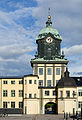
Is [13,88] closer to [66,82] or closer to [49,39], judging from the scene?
[66,82]

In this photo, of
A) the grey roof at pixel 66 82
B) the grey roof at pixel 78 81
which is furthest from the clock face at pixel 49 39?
the grey roof at pixel 78 81

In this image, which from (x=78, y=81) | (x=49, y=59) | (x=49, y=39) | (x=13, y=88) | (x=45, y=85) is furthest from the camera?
(x=49, y=39)

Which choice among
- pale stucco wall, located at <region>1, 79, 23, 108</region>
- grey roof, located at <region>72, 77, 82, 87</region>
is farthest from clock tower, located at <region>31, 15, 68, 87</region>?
pale stucco wall, located at <region>1, 79, 23, 108</region>

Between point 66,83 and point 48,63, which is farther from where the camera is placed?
point 48,63

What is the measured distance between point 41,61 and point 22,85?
31.9 feet

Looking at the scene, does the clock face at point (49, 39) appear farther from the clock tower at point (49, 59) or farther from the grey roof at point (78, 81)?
the grey roof at point (78, 81)

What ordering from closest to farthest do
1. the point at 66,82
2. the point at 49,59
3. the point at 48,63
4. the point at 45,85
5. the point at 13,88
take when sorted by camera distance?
the point at 66,82 < the point at 13,88 < the point at 45,85 < the point at 48,63 < the point at 49,59

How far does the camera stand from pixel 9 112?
74562 mm

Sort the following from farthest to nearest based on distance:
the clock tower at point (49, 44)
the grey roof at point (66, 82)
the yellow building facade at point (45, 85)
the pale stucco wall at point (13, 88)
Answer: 1. the clock tower at point (49, 44)
2. the pale stucco wall at point (13, 88)
3. the grey roof at point (66, 82)
4. the yellow building facade at point (45, 85)

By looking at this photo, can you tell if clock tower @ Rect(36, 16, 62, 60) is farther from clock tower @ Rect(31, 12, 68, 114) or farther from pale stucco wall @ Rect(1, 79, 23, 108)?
pale stucco wall @ Rect(1, 79, 23, 108)

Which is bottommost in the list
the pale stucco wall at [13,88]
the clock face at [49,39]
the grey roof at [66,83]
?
the pale stucco wall at [13,88]

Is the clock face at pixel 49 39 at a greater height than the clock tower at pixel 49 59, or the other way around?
the clock face at pixel 49 39

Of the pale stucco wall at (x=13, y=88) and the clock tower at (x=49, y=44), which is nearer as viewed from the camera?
the pale stucco wall at (x=13, y=88)

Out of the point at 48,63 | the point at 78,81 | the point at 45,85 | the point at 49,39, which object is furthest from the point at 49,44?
the point at 78,81
